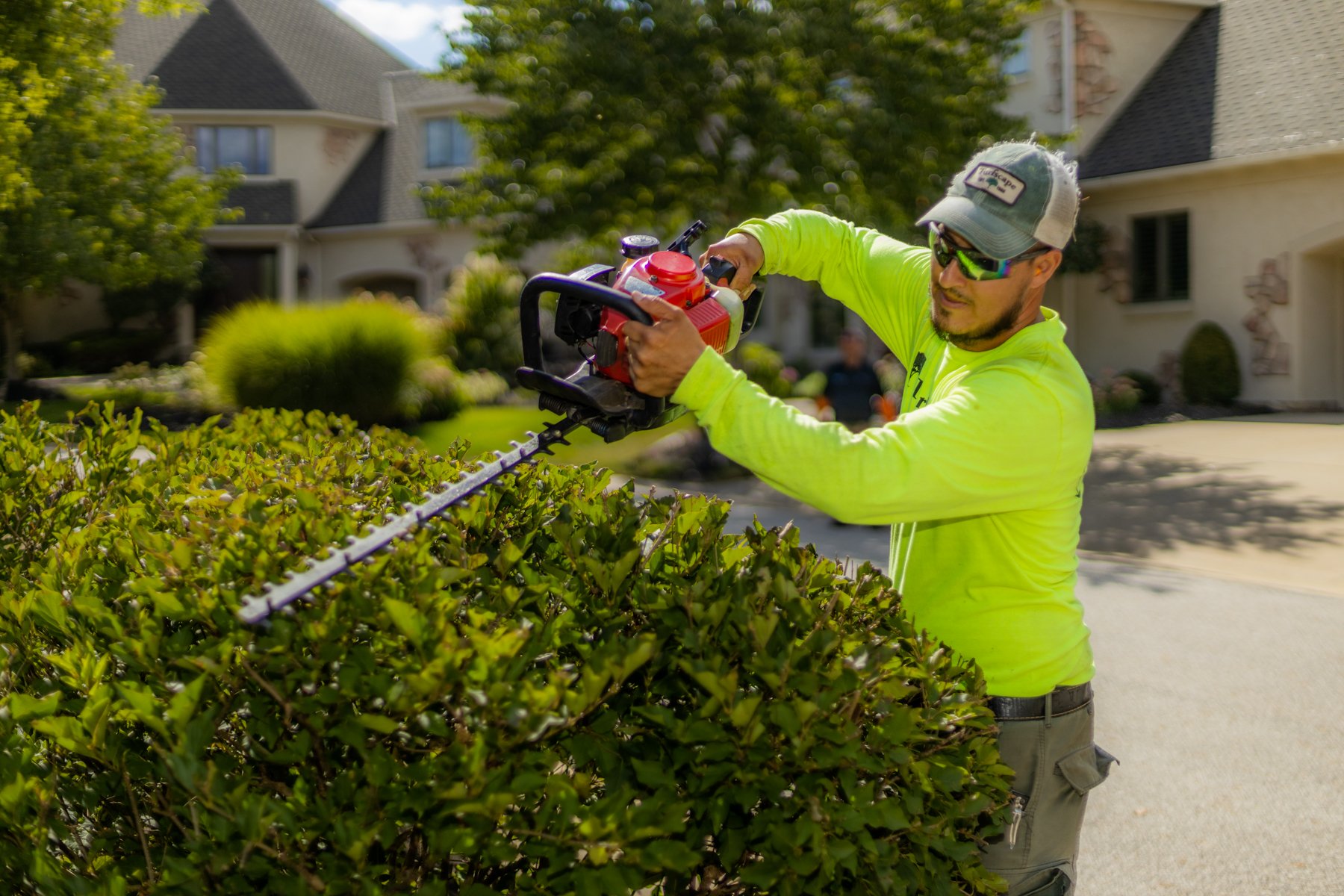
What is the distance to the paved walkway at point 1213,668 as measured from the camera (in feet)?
15.4

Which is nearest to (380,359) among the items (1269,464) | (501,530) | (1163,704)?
(1269,464)

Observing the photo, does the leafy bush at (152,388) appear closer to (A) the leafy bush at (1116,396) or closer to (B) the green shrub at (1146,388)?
(A) the leafy bush at (1116,396)

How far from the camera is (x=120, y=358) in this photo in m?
31.0

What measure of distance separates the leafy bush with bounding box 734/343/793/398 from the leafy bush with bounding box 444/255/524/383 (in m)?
6.53

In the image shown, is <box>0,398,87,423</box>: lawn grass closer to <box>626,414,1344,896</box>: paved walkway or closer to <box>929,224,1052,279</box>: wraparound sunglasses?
<box>626,414,1344,896</box>: paved walkway

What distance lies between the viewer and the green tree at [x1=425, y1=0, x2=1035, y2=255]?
1488 cm

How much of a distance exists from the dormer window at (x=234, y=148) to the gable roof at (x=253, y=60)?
0.70 meters

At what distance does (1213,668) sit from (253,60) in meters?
32.7

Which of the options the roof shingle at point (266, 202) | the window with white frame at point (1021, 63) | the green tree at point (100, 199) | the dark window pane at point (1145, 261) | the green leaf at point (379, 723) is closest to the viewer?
the green leaf at point (379, 723)

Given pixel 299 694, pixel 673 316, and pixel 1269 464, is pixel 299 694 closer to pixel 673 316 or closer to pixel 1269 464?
pixel 673 316

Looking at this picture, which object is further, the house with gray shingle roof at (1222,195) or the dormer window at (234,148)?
the dormer window at (234,148)

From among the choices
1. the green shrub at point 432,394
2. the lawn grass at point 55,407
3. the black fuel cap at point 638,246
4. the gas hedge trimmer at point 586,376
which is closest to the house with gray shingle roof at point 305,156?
the lawn grass at point 55,407

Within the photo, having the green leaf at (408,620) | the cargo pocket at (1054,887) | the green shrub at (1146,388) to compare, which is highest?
the green shrub at (1146,388)

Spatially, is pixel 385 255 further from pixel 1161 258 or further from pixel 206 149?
pixel 1161 258
